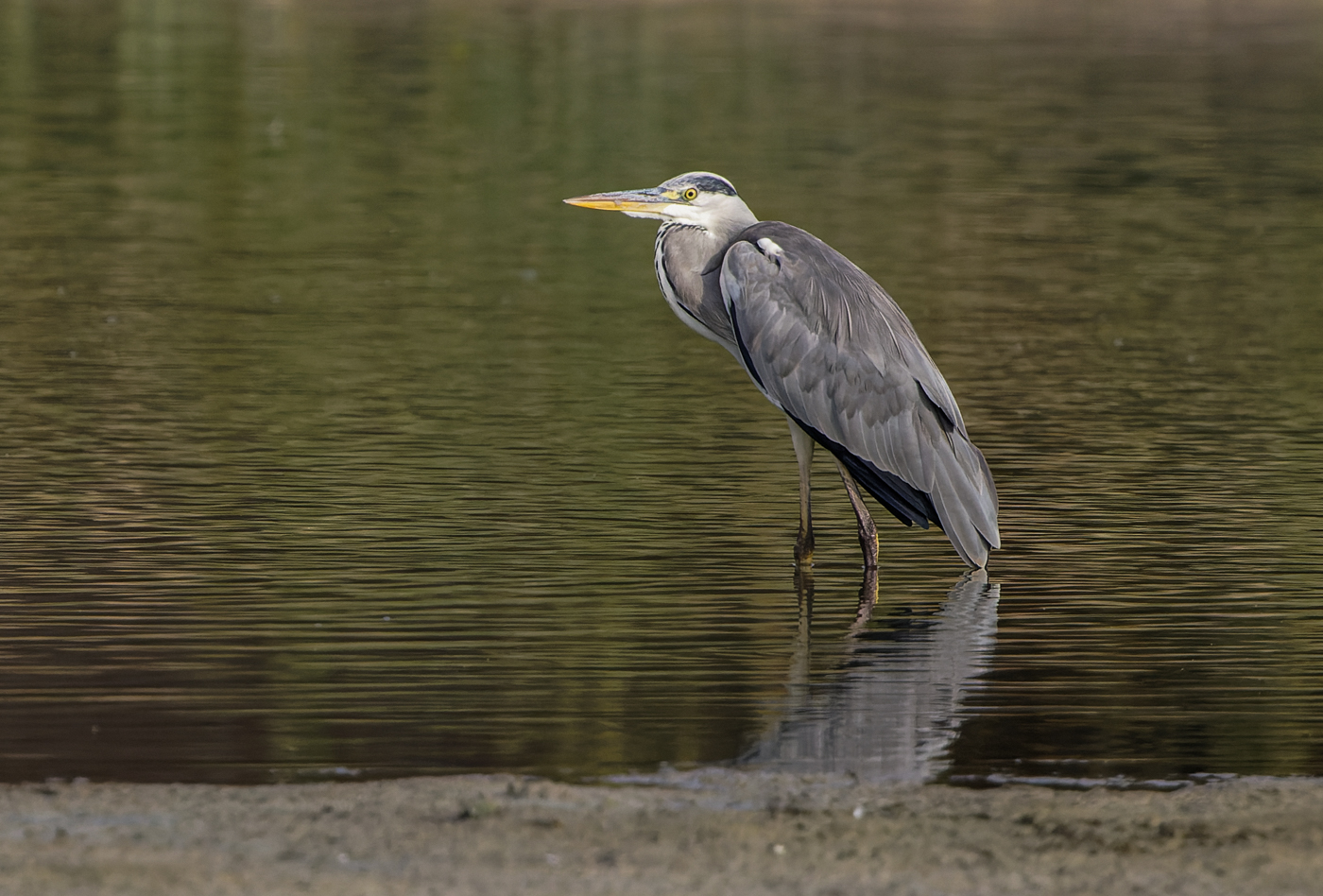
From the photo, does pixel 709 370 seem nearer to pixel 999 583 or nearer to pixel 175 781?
pixel 999 583

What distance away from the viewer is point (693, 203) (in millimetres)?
9688

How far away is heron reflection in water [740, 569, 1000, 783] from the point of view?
6312mm

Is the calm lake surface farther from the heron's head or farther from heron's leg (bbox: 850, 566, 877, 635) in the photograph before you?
the heron's head

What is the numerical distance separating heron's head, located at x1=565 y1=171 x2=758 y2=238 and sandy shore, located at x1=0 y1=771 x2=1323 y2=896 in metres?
4.04

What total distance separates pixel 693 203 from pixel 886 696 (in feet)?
10.6

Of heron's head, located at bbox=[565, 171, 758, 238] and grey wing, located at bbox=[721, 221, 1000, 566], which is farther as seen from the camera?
heron's head, located at bbox=[565, 171, 758, 238]

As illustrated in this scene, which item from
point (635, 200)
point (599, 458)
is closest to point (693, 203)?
point (635, 200)

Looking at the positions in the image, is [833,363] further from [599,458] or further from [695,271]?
[599,458]

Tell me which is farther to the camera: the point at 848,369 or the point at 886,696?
A: the point at 848,369

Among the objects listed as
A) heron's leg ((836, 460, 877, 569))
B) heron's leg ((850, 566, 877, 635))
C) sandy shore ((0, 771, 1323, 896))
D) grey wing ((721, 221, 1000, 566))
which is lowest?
heron's leg ((850, 566, 877, 635))

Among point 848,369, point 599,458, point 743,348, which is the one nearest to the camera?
point 848,369

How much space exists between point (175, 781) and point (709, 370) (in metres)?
7.68

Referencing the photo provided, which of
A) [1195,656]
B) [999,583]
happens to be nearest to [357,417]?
[999,583]

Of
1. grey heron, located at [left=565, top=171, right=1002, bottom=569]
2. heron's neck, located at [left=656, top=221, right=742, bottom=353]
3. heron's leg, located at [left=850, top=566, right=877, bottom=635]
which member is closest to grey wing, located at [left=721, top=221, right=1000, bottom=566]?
grey heron, located at [left=565, top=171, right=1002, bottom=569]
